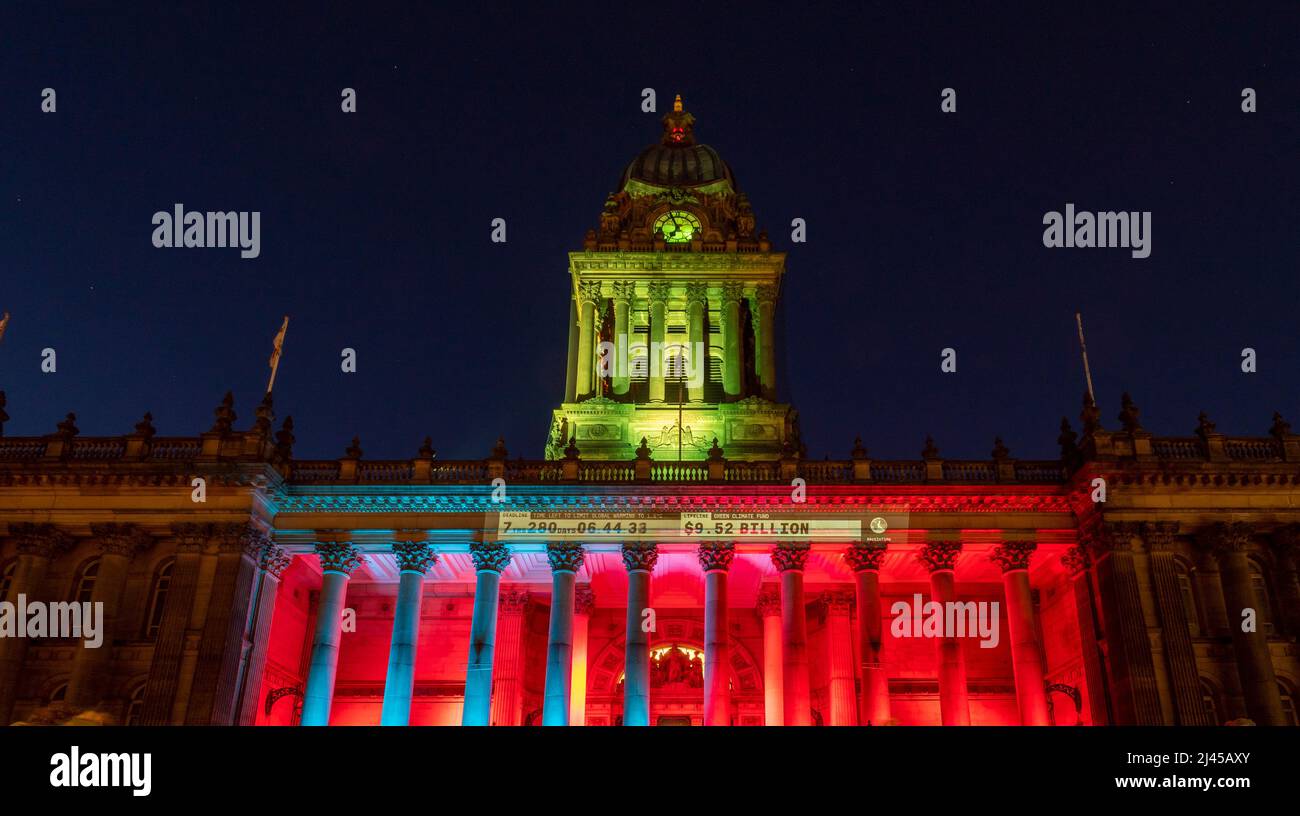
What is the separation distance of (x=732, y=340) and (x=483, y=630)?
76.2 feet

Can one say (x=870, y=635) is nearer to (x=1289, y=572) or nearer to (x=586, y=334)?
(x=1289, y=572)

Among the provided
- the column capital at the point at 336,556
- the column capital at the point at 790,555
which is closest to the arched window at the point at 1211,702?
the column capital at the point at 790,555

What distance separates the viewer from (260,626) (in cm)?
3756

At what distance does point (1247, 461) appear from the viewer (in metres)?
37.0

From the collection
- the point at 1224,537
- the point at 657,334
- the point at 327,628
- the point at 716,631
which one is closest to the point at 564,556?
the point at 716,631

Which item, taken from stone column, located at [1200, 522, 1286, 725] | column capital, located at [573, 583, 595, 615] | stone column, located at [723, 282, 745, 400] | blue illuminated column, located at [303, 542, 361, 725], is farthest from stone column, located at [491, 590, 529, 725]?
stone column, located at [1200, 522, 1286, 725]

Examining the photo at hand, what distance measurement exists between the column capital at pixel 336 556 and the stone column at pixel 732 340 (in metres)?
22.0

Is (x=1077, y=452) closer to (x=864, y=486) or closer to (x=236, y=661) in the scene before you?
(x=864, y=486)

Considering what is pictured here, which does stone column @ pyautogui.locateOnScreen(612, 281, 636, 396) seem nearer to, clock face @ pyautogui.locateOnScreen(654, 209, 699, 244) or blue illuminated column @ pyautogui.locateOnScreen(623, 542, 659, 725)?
clock face @ pyautogui.locateOnScreen(654, 209, 699, 244)

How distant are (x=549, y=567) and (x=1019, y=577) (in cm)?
1860

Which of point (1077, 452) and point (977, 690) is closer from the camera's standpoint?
point (1077, 452)
